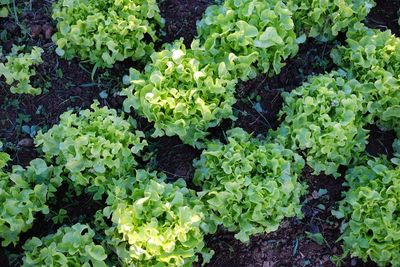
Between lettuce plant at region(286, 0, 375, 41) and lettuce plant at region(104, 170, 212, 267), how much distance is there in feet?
6.10

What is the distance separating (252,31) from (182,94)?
734 millimetres

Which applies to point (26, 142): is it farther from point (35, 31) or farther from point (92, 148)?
point (35, 31)

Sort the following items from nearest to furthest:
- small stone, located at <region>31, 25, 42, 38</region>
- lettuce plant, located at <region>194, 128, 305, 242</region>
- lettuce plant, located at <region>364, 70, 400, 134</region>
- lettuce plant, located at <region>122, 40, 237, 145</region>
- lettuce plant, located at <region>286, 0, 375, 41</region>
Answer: lettuce plant, located at <region>194, 128, 305, 242</region> → lettuce plant, located at <region>122, 40, 237, 145</region> → lettuce plant, located at <region>364, 70, 400, 134</region> → lettuce plant, located at <region>286, 0, 375, 41</region> → small stone, located at <region>31, 25, 42, 38</region>

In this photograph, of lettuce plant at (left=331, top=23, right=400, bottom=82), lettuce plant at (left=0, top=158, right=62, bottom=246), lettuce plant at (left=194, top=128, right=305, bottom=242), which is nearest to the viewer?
lettuce plant at (left=0, top=158, right=62, bottom=246)

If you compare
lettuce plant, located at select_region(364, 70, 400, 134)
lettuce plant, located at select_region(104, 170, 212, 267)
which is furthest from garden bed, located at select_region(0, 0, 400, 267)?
lettuce plant, located at select_region(104, 170, 212, 267)

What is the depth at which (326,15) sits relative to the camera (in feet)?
15.5

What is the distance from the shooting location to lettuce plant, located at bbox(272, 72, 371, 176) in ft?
13.4

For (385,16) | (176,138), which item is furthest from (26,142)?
(385,16)

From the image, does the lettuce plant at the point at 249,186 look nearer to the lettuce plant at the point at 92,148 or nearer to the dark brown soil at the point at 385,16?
the lettuce plant at the point at 92,148

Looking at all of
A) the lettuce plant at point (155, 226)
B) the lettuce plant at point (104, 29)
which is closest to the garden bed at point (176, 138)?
the lettuce plant at point (104, 29)

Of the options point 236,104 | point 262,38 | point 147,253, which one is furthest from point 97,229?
point 262,38

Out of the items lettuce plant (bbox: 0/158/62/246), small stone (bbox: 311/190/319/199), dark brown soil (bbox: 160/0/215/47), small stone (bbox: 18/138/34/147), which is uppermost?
dark brown soil (bbox: 160/0/215/47)

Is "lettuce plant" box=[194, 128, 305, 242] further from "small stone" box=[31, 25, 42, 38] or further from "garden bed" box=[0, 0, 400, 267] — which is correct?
"small stone" box=[31, 25, 42, 38]

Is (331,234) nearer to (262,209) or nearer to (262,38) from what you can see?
(262,209)
